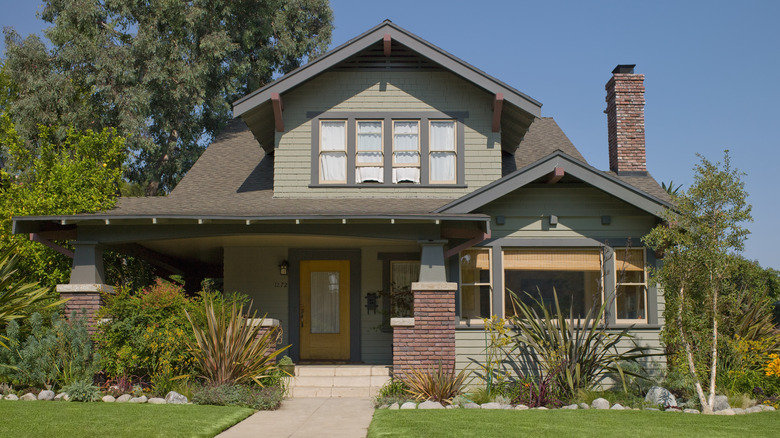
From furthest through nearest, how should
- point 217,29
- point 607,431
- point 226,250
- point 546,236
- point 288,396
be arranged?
point 217,29, point 226,250, point 546,236, point 288,396, point 607,431

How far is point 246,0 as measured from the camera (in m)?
25.5

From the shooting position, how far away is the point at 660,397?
11.1 metres

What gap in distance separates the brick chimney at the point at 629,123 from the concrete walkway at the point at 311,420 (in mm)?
7511

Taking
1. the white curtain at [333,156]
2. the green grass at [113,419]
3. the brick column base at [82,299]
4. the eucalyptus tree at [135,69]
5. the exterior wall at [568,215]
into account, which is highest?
the eucalyptus tree at [135,69]

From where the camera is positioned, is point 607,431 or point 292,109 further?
point 292,109

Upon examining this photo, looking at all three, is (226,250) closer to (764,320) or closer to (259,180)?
(259,180)

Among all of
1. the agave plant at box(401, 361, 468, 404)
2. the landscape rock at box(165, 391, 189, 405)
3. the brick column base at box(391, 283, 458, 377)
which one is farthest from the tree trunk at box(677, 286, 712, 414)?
the landscape rock at box(165, 391, 189, 405)

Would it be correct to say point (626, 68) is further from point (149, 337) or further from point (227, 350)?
point (149, 337)

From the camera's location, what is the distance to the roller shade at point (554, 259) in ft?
43.0

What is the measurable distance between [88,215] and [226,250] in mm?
3690

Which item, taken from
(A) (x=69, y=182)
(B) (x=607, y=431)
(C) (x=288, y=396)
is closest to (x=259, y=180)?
(A) (x=69, y=182)

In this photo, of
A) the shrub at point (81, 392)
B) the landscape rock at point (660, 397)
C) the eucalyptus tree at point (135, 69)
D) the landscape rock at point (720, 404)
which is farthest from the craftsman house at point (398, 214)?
the eucalyptus tree at point (135, 69)

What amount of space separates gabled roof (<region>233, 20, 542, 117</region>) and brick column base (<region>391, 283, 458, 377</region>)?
12.9 ft

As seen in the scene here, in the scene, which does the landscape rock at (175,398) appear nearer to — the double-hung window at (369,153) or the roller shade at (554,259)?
the double-hung window at (369,153)
